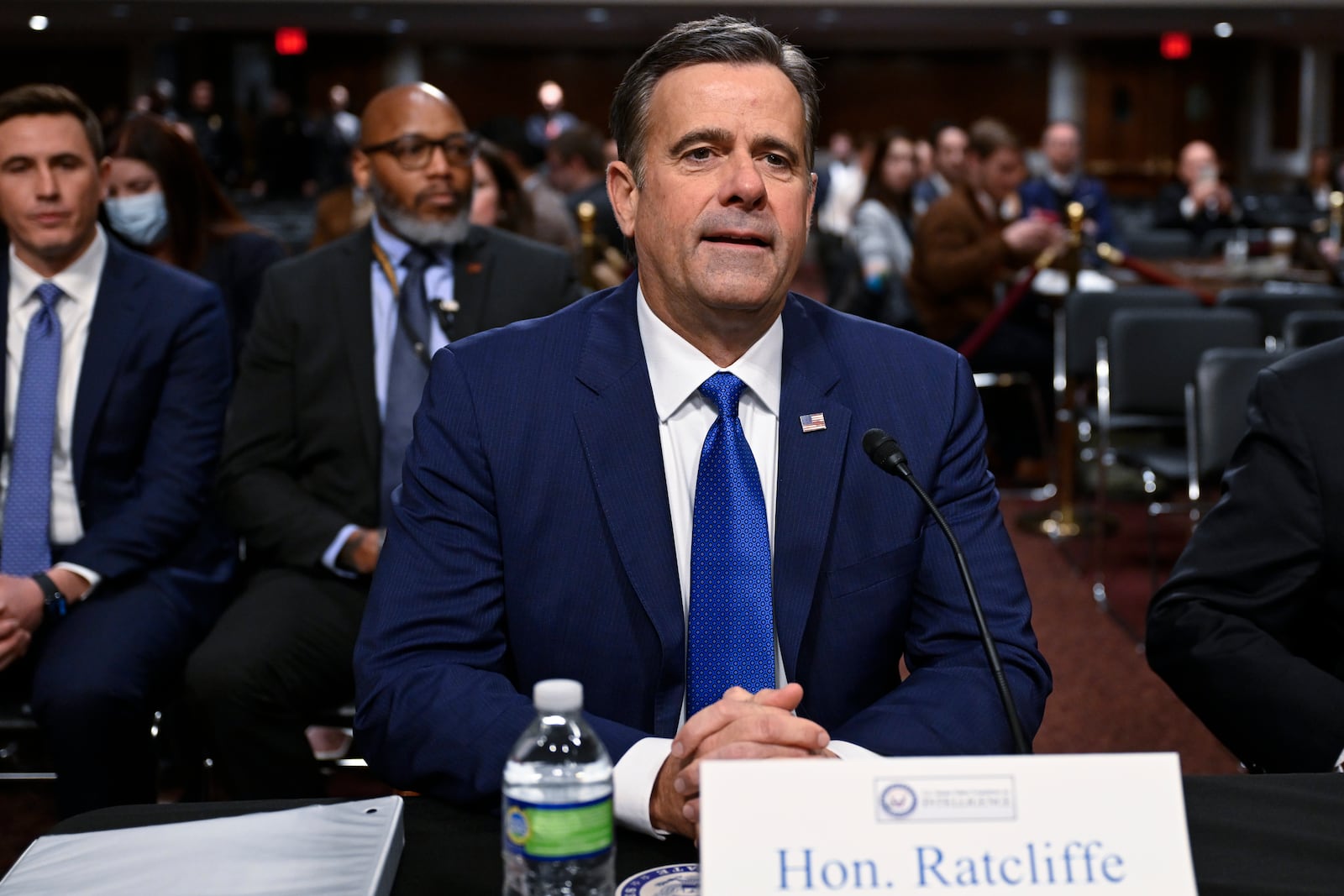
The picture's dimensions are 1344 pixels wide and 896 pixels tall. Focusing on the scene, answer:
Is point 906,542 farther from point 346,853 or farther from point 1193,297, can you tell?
point 1193,297

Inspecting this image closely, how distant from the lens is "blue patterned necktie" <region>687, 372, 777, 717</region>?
5.03ft

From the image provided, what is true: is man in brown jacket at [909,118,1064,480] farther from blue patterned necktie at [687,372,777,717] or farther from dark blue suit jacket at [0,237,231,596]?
blue patterned necktie at [687,372,777,717]

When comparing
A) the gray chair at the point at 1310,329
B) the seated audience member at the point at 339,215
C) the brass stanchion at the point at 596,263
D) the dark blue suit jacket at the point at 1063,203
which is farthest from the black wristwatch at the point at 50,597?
the dark blue suit jacket at the point at 1063,203

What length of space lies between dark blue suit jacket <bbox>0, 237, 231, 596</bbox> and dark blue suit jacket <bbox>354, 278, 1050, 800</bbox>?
1.23m

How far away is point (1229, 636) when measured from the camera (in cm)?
175

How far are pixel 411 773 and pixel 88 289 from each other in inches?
67.9

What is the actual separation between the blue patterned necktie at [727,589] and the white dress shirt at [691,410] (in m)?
0.03

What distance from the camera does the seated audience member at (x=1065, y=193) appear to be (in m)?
8.52

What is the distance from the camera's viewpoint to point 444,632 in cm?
153

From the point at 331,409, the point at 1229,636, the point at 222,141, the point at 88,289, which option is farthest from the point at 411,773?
the point at 222,141

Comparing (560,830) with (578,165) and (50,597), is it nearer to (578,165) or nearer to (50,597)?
(50,597)

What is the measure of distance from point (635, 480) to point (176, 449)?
1470 mm

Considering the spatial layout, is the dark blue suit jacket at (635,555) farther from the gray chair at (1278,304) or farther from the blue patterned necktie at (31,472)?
the gray chair at (1278,304)

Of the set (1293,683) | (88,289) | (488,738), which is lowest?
(1293,683)
